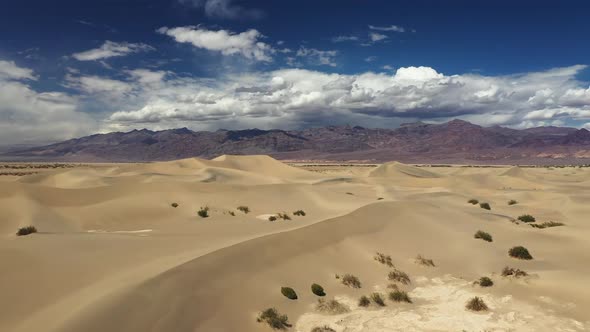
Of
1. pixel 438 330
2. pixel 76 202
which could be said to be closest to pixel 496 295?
pixel 438 330

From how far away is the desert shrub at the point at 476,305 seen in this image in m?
12.5

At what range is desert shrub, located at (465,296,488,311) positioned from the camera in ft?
41.0

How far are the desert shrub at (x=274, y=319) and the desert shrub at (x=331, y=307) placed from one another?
1.38 m

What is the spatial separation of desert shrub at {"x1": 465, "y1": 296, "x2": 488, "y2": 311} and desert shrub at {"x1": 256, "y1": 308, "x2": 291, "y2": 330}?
5.69 metres

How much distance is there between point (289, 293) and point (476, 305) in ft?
18.9

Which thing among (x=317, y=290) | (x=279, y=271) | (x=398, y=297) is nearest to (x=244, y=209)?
(x=279, y=271)

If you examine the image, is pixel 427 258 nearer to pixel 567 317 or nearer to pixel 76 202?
pixel 567 317

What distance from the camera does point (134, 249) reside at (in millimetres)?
16047

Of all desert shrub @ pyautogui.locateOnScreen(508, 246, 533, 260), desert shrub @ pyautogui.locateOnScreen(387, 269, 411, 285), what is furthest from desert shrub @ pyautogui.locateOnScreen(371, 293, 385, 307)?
desert shrub @ pyautogui.locateOnScreen(508, 246, 533, 260)

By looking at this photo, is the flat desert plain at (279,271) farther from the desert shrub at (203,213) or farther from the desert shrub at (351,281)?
the desert shrub at (203,213)

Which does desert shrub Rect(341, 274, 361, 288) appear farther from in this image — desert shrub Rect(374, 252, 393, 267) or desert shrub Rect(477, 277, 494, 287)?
desert shrub Rect(477, 277, 494, 287)

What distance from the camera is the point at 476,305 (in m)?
12.6

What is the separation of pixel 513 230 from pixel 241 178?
40524mm

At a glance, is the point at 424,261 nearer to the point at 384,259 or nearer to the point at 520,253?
the point at 384,259
